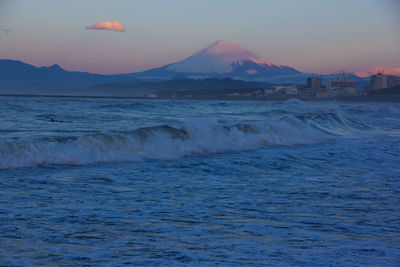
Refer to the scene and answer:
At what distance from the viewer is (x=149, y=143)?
11305 mm

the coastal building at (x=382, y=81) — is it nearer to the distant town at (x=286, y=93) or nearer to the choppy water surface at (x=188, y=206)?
the distant town at (x=286, y=93)

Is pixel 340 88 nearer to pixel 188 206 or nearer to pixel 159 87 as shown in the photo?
pixel 159 87

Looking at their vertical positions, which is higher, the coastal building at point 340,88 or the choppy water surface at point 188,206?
the coastal building at point 340,88

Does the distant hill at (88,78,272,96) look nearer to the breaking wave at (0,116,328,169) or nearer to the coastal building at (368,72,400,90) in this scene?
the coastal building at (368,72,400,90)

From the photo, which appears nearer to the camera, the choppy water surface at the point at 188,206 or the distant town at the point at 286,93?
the choppy water surface at the point at 188,206

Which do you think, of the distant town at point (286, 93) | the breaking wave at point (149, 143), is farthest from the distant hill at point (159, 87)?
the breaking wave at point (149, 143)

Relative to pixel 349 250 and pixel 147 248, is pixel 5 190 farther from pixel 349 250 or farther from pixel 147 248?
pixel 349 250

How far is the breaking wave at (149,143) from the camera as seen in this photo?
28.3 feet

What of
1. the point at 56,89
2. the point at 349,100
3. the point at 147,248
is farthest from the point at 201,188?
the point at 56,89

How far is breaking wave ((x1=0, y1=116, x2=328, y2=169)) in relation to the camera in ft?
28.3

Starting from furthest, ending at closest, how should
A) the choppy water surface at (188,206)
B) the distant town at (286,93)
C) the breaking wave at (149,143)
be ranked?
the distant town at (286,93), the breaking wave at (149,143), the choppy water surface at (188,206)

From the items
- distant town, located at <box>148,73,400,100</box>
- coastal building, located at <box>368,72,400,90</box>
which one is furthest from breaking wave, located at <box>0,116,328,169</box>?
coastal building, located at <box>368,72,400,90</box>

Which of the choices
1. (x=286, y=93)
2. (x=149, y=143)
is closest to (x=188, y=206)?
(x=149, y=143)

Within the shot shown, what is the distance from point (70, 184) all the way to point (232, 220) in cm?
300
